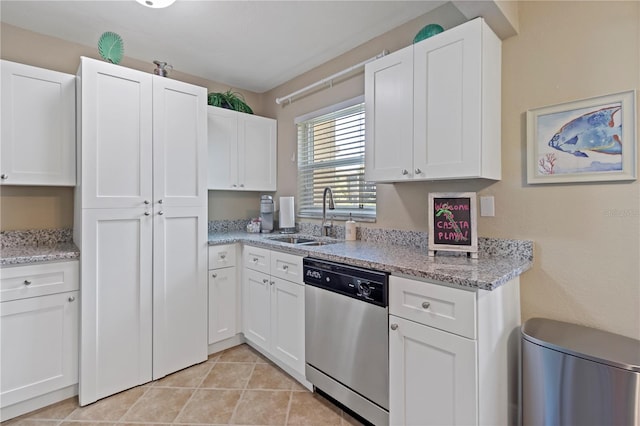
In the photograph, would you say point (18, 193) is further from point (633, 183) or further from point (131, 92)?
point (633, 183)

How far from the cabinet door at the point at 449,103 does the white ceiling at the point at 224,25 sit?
0.57 meters

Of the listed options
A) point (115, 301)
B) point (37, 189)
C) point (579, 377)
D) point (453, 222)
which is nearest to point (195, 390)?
point (115, 301)

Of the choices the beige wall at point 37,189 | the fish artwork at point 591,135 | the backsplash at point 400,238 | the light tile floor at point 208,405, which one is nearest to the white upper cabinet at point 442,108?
the fish artwork at point 591,135

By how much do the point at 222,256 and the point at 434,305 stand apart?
5.97 ft

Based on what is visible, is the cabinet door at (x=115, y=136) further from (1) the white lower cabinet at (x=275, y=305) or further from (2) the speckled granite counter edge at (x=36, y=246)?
(1) the white lower cabinet at (x=275, y=305)

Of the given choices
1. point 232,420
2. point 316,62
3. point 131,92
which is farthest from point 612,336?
point 131,92

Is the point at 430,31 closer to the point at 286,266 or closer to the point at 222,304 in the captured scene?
the point at 286,266

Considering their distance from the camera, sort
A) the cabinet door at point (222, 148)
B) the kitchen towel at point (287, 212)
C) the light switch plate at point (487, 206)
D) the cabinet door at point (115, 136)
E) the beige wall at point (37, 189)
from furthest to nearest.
→ the kitchen towel at point (287, 212), the cabinet door at point (222, 148), the beige wall at point (37, 189), the cabinet door at point (115, 136), the light switch plate at point (487, 206)

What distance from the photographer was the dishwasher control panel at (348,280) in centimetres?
159

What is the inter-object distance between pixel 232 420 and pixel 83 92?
7.28 feet

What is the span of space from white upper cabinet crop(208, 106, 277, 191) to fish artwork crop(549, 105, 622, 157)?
2.50 m

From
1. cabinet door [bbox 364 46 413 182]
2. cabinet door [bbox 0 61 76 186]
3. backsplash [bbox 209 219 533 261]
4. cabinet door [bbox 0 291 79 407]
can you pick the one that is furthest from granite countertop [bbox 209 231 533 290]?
cabinet door [bbox 0 61 76 186]

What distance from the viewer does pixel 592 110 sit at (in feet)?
4.86

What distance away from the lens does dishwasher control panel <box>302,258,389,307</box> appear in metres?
1.59
